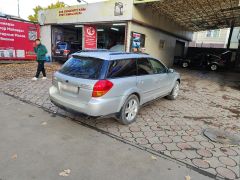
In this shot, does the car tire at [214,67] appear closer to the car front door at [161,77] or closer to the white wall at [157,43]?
the white wall at [157,43]

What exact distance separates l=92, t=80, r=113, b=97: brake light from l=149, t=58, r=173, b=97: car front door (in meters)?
1.83

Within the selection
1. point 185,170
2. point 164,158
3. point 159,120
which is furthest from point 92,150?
point 159,120

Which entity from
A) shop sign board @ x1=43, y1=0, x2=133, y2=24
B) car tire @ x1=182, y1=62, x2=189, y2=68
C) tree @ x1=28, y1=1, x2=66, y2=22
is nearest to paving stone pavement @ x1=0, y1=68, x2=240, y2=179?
shop sign board @ x1=43, y1=0, x2=133, y2=24

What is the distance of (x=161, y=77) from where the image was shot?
540cm

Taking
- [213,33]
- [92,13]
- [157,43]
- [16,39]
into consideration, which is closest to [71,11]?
[92,13]

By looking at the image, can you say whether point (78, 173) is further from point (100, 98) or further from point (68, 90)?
point (68, 90)

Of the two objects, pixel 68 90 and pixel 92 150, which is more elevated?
pixel 68 90

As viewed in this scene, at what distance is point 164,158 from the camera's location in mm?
3191

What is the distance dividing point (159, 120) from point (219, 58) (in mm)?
14321

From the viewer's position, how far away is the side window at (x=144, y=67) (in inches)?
182

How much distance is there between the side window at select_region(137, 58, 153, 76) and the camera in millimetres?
4623

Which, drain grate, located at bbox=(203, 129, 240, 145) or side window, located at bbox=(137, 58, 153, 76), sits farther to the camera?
side window, located at bbox=(137, 58, 153, 76)

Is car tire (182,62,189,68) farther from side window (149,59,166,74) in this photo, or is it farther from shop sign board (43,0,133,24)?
side window (149,59,166,74)

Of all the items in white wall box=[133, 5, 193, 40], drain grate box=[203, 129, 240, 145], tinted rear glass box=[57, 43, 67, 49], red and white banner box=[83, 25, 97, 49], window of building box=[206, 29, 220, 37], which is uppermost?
window of building box=[206, 29, 220, 37]
